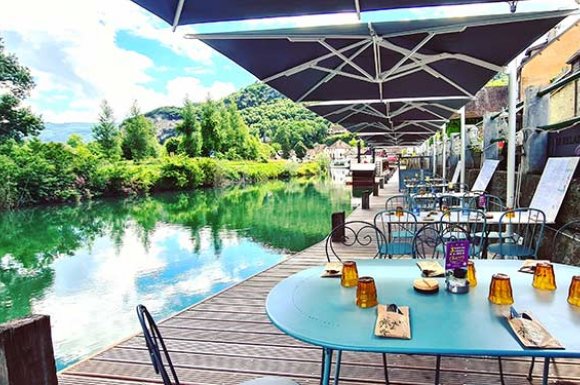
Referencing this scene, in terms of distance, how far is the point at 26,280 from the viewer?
6.67 metres

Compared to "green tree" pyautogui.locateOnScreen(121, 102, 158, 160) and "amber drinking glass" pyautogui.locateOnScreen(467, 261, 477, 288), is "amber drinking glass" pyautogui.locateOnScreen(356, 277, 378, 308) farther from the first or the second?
"green tree" pyautogui.locateOnScreen(121, 102, 158, 160)

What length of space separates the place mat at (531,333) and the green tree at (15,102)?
2340 centimetres

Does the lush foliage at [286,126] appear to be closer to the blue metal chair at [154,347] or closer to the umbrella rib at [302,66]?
the umbrella rib at [302,66]

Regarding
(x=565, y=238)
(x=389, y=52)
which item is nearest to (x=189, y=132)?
(x=389, y=52)

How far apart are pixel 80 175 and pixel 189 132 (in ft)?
39.6

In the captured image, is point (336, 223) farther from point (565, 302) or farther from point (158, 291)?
point (565, 302)

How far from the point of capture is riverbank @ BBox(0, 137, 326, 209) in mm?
18258

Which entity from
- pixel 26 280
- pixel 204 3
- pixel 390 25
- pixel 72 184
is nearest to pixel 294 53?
pixel 390 25

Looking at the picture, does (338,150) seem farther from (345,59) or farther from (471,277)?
(471,277)

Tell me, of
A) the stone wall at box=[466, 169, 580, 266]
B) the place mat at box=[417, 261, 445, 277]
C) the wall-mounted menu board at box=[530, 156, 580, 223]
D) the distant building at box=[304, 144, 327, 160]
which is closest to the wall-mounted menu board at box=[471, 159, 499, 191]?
the stone wall at box=[466, 169, 580, 266]

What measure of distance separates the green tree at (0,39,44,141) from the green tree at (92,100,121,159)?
8511 millimetres

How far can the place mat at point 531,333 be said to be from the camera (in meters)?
1.01

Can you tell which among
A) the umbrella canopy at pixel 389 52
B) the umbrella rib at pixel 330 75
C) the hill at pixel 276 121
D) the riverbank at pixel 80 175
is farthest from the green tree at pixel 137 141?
the umbrella canopy at pixel 389 52

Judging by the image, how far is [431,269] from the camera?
5.54 ft
